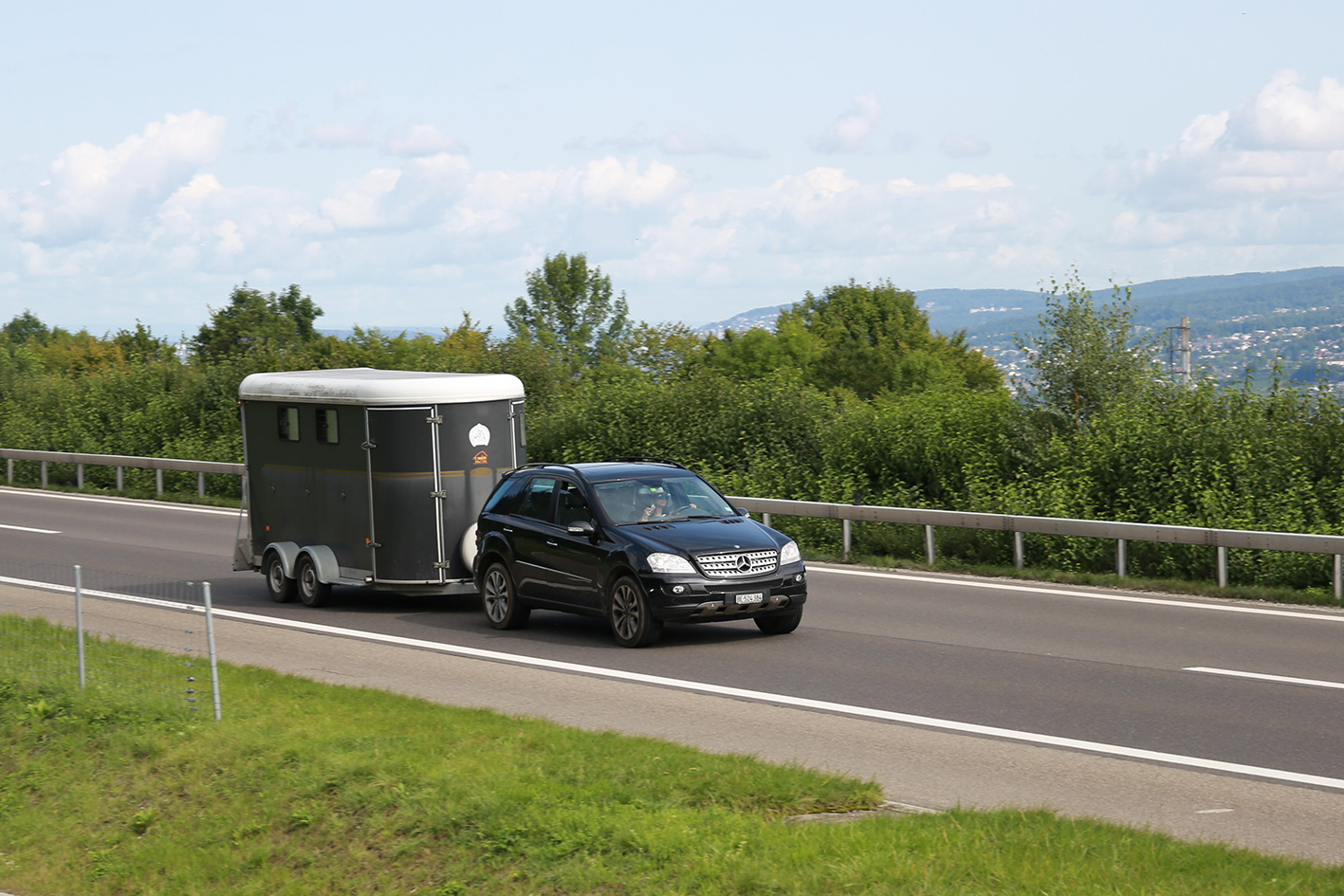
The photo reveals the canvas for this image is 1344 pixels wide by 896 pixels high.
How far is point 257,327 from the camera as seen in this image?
2896 inches

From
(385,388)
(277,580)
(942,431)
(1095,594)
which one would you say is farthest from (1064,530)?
(277,580)

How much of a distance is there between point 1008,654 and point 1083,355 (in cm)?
963

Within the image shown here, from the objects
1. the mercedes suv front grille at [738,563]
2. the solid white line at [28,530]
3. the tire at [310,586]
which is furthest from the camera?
the solid white line at [28,530]

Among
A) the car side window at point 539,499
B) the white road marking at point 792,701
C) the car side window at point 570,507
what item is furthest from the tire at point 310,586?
the car side window at point 570,507

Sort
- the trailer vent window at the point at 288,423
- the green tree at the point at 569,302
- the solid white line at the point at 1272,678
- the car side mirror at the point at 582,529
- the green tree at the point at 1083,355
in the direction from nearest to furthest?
the solid white line at the point at 1272,678 < the car side mirror at the point at 582,529 < the trailer vent window at the point at 288,423 < the green tree at the point at 1083,355 < the green tree at the point at 569,302

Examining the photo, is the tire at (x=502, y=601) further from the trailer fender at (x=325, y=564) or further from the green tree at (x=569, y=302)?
the green tree at (x=569, y=302)

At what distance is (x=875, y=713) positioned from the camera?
431 inches

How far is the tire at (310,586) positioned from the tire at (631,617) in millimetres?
4597

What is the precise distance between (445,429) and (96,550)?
999 centimetres

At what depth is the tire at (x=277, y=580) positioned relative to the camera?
17.8 metres

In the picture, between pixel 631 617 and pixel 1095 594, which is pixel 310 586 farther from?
pixel 1095 594

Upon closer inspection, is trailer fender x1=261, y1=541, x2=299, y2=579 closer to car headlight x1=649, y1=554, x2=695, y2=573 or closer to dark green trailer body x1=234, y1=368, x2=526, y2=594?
dark green trailer body x1=234, y1=368, x2=526, y2=594

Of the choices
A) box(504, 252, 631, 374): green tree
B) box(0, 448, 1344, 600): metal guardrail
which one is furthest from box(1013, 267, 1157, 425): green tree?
box(504, 252, 631, 374): green tree

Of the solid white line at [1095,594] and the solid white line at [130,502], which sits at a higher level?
the solid white line at [130,502]
